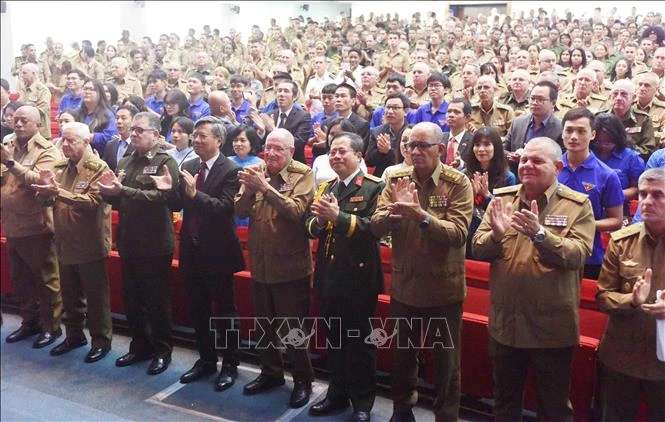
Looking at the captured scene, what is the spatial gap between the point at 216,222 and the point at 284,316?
21.3 inches

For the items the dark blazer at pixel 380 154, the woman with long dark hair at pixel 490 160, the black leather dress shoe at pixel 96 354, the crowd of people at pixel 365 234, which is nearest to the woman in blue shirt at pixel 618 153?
the crowd of people at pixel 365 234

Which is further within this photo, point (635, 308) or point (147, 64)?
point (147, 64)

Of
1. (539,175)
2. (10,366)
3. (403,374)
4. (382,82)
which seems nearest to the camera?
(10,366)

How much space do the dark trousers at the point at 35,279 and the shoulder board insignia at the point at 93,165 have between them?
41cm

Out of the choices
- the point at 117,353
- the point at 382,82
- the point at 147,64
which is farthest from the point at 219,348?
the point at 147,64

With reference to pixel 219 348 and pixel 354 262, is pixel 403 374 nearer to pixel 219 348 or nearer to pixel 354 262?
pixel 354 262

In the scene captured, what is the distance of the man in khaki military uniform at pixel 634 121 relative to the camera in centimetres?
383

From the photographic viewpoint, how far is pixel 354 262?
2.60 m

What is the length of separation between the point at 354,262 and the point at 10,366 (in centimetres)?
165

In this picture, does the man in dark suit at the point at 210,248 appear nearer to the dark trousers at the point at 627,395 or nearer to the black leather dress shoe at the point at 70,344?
the black leather dress shoe at the point at 70,344

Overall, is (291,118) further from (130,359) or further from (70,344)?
(70,344)

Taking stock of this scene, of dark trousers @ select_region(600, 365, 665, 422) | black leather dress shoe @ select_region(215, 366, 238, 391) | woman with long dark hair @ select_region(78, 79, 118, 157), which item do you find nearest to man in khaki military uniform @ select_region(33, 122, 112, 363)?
black leather dress shoe @ select_region(215, 366, 238, 391)

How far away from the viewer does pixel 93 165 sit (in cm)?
297

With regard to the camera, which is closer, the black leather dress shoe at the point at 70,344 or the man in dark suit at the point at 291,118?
the black leather dress shoe at the point at 70,344
